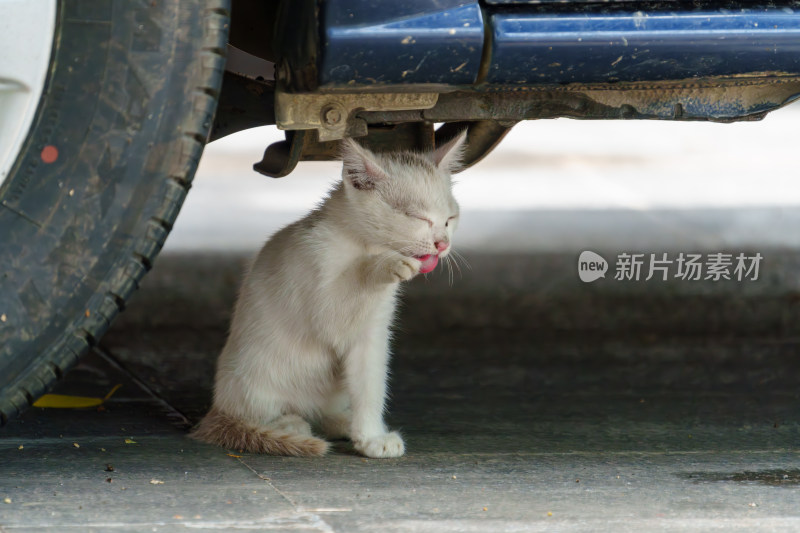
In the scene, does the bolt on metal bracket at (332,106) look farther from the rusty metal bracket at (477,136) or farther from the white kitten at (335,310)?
the rusty metal bracket at (477,136)

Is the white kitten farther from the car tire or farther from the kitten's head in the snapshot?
the car tire

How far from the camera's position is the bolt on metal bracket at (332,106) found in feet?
8.46

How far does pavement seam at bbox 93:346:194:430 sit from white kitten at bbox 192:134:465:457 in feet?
0.66

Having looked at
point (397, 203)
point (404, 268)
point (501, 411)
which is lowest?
point (501, 411)

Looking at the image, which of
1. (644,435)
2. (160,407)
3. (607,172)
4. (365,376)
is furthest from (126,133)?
(607,172)

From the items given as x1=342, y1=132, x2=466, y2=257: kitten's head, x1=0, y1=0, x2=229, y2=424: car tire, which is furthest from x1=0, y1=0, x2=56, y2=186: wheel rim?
x1=342, y1=132, x2=466, y2=257: kitten's head

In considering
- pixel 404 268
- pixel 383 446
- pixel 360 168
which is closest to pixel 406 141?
pixel 360 168

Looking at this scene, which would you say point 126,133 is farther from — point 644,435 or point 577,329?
point 577,329

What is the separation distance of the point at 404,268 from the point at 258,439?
0.64m

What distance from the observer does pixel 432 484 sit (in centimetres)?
251

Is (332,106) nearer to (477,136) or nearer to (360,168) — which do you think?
(360,168)

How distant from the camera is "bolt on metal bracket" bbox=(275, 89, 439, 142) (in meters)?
2.58

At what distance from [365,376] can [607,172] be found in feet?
23.7

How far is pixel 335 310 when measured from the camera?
2906mm
